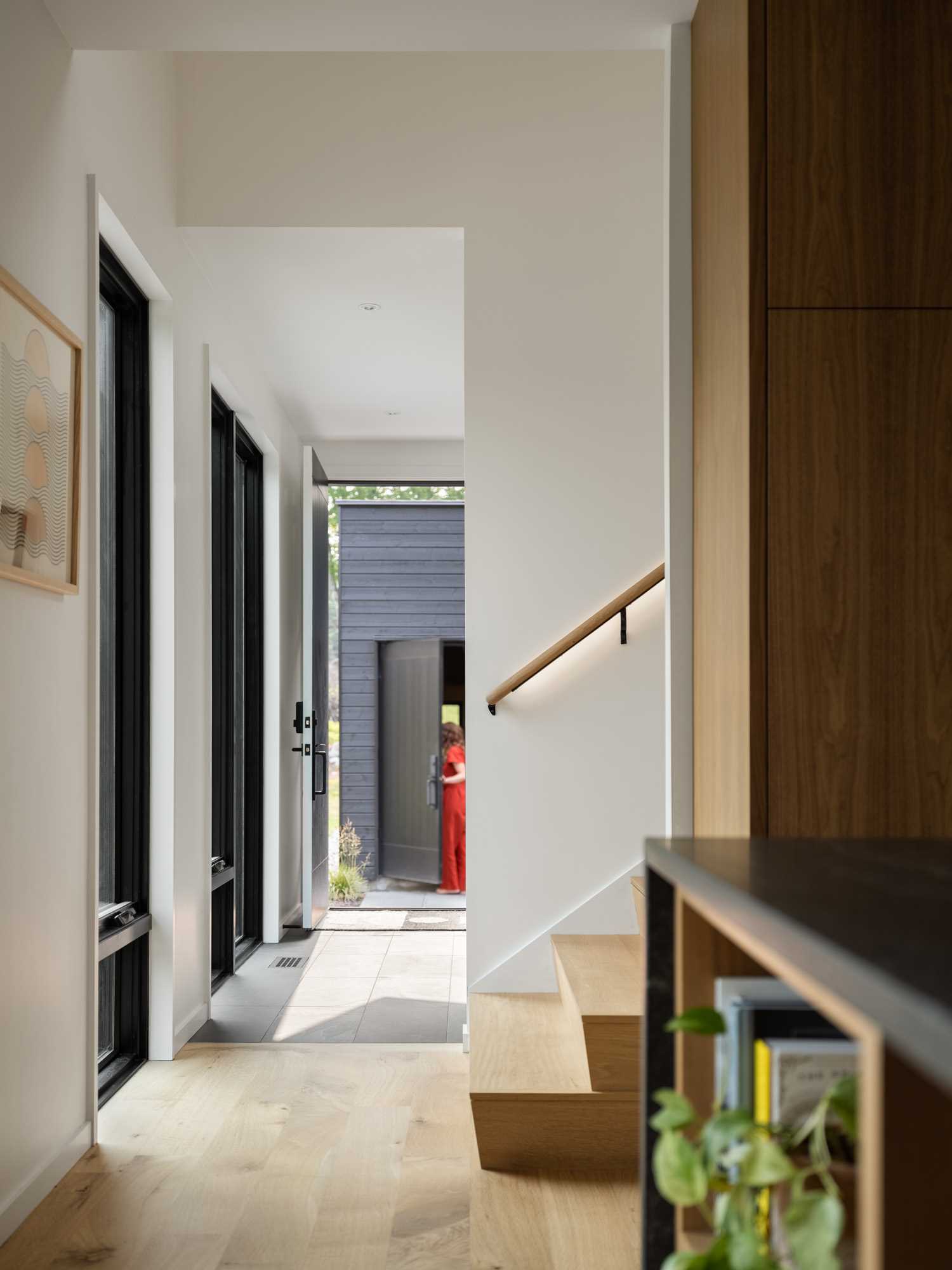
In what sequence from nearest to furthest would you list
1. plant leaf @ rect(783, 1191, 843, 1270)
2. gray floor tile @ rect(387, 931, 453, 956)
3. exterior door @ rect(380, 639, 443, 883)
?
plant leaf @ rect(783, 1191, 843, 1270) < gray floor tile @ rect(387, 931, 453, 956) < exterior door @ rect(380, 639, 443, 883)

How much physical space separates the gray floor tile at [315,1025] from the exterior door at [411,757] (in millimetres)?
3761

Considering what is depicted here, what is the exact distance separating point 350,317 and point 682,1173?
174 inches

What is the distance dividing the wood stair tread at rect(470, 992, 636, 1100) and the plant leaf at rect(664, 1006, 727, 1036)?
78.5 inches

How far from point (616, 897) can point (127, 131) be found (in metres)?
2.60

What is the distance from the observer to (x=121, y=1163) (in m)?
2.88

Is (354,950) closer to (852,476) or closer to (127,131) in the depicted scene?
(127,131)

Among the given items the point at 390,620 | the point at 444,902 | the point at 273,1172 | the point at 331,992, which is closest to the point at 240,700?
the point at 331,992

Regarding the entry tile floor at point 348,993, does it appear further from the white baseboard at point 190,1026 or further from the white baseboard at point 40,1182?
the white baseboard at point 40,1182

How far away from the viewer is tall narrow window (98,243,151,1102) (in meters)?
3.59

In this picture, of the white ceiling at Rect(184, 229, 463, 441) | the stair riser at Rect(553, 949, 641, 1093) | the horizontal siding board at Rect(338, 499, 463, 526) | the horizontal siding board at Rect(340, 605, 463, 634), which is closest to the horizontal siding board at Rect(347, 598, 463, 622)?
the horizontal siding board at Rect(340, 605, 463, 634)

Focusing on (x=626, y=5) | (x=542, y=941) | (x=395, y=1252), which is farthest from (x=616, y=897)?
(x=626, y=5)

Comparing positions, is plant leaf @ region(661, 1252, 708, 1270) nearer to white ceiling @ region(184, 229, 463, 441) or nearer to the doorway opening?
white ceiling @ region(184, 229, 463, 441)

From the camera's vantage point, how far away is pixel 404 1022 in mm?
4207

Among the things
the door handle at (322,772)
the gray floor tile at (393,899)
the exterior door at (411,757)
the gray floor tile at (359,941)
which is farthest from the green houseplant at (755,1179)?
the exterior door at (411,757)
